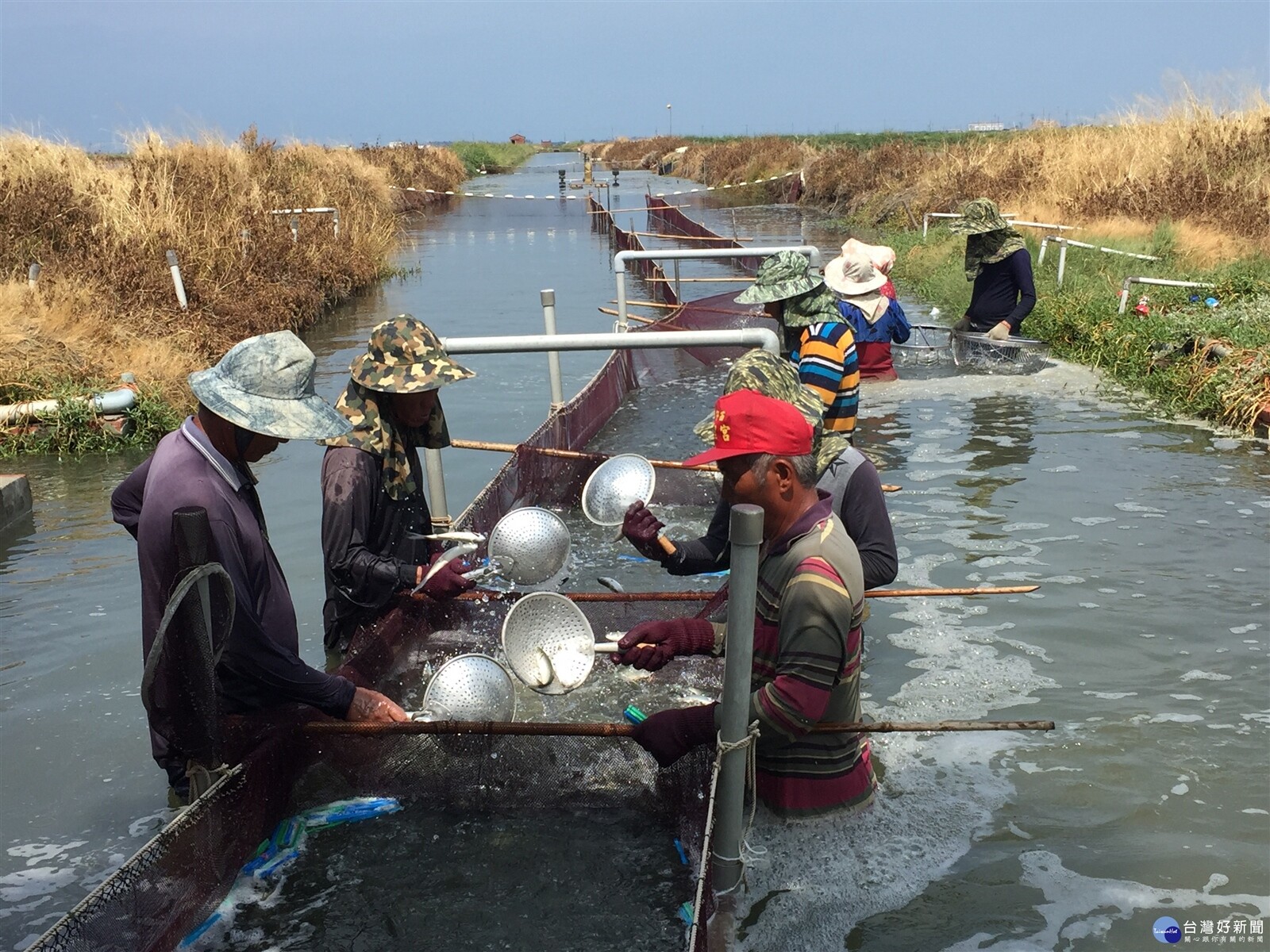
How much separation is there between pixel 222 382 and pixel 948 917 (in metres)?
3.00

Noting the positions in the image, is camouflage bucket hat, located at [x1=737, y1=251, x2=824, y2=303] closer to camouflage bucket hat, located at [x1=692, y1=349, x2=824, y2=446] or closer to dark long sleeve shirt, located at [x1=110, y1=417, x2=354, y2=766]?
camouflage bucket hat, located at [x1=692, y1=349, x2=824, y2=446]

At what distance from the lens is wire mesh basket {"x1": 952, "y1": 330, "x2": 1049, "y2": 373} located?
11.2 m

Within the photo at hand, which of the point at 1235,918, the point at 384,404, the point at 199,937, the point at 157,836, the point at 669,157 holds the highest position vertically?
the point at 669,157

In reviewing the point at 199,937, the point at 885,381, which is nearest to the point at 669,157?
the point at 885,381

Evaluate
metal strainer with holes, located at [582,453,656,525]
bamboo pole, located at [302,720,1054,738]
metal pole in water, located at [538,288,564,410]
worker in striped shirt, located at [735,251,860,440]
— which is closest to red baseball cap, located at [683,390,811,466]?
bamboo pole, located at [302,720,1054,738]

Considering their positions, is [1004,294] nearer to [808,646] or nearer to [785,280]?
[785,280]

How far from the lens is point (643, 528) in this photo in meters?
3.99

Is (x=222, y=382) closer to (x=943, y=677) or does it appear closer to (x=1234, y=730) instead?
(x=943, y=677)

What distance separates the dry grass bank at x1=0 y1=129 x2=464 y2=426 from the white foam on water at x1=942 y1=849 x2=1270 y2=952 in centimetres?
Result: 906

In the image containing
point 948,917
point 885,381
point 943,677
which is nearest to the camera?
point 948,917

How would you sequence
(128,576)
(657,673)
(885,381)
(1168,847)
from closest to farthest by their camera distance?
1. (1168,847)
2. (657,673)
3. (128,576)
4. (885,381)

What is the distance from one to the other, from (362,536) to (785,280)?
269 cm

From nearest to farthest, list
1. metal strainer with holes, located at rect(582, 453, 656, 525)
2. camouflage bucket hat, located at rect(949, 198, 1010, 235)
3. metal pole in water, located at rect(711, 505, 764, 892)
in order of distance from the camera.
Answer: metal pole in water, located at rect(711, 505, 764, 892)
metal strainer with holes, located at rect(582, 453, 656, 525)
camouflage bucket hat, located at rect(949, 198, 1010, 235)

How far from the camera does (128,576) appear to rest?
7129 millimetres
